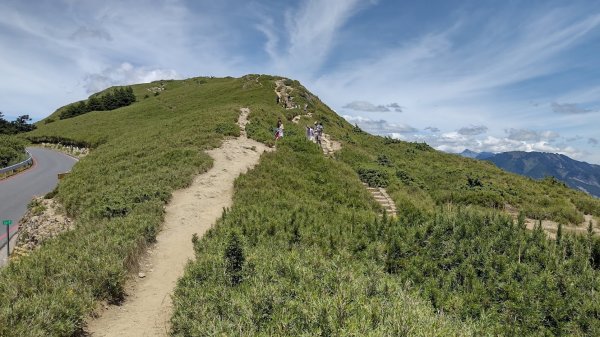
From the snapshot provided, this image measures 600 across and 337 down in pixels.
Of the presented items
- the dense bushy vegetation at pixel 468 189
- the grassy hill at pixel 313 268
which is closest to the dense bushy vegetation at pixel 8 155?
the grassy hill at pixel 313 268

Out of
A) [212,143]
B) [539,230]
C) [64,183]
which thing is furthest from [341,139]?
[539,230]

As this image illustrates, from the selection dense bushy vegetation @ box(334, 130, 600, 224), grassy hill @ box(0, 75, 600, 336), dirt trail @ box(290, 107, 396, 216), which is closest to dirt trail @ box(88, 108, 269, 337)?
grassy hill @ box(0, 75, 600, 336)

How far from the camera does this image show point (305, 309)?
6023 mm

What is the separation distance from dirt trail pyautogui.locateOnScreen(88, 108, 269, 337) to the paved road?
1062 cm

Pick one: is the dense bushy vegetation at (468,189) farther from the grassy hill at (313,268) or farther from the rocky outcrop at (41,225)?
the rocky outcrop at (41,225)

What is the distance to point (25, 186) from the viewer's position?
36688 mm

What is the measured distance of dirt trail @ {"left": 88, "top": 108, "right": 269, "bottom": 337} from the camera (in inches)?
344

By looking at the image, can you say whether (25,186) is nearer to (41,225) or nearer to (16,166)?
(16,166)

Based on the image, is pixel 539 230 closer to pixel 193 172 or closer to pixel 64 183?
pixel 193 172

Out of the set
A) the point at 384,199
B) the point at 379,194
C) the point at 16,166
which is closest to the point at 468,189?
the point at 379,194

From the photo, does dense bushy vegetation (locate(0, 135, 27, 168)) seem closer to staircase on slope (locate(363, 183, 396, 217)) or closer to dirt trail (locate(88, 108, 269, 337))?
dirt trail (locate(88, 108, 269, 337))

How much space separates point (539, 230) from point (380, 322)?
29.0 feet

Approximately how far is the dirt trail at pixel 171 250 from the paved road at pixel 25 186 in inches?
418

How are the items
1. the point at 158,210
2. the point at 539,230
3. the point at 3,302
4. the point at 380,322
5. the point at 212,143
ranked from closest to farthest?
the point at 380,322
the point at 3,302
the point at 539,230
the point at 158,210
the point at 212,143
